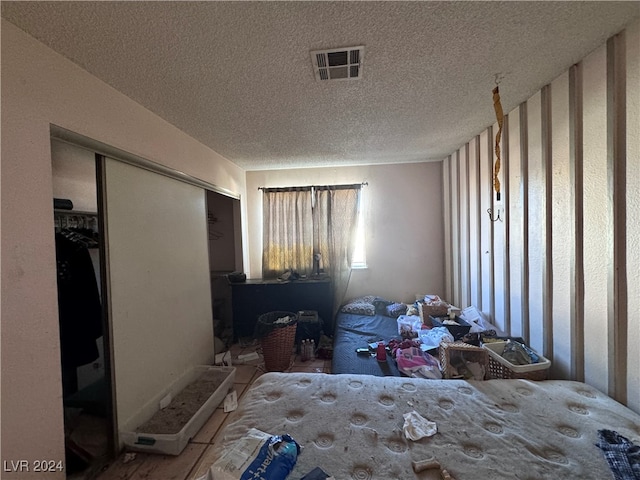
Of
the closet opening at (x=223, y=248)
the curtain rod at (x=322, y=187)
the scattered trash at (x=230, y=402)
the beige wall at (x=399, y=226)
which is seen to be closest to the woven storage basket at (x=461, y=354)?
the scattered trash at (x=230, y=402)

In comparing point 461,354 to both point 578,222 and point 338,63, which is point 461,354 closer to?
point 578,222

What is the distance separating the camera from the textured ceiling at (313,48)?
1.05 meters

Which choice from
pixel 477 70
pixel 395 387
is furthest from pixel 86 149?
pixel 477 70

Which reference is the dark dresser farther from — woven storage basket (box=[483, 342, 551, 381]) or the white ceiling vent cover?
the white ceiling vent cover

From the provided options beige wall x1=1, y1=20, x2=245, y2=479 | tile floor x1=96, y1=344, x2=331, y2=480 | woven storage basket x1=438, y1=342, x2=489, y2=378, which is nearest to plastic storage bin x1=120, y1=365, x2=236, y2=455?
tile floor x1=96, y1=344, x2=331, y2=480

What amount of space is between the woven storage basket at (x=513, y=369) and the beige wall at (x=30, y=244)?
2.45 meters

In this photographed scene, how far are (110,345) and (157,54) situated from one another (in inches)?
66.0

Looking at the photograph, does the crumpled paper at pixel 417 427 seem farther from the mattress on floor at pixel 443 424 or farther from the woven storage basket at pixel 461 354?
the woven storage basket at pixel 461 354

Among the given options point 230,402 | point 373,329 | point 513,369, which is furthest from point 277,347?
point 513,369

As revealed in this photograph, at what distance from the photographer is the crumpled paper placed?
107 cm

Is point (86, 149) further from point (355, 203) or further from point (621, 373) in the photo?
point (621, 373)

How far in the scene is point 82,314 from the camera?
4.84 feet

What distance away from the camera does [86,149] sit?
55.7 inches

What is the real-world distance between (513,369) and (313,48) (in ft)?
7.08
